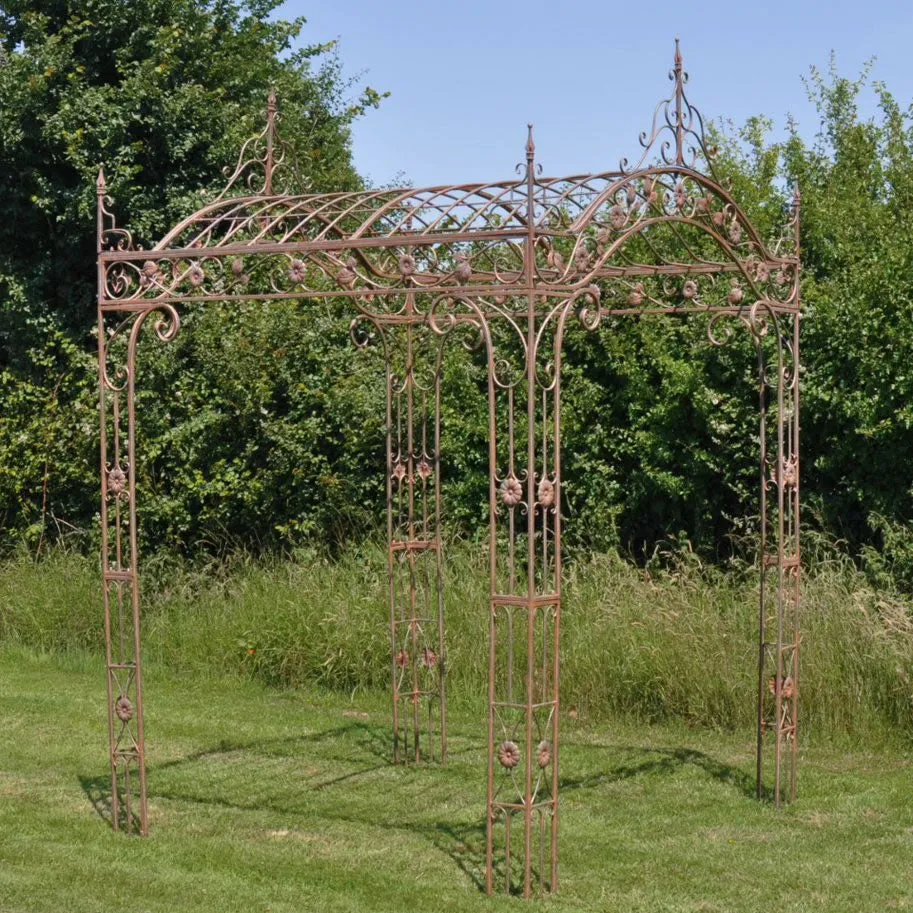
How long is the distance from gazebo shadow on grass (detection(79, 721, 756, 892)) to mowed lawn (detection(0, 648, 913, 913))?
2 cm

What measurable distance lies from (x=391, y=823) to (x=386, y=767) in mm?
1105

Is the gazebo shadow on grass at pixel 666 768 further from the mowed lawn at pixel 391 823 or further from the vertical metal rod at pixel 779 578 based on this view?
the vertical metal rod at pixel 779 578

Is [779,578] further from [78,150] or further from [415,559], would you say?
[78,150]

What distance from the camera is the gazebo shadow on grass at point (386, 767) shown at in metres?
6.77

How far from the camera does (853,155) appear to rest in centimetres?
1509

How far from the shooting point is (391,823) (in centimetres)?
707

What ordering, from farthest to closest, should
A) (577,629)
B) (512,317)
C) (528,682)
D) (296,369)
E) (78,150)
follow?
(78,150) < (296,369) < (577,629) < (512,317) < (528,682)

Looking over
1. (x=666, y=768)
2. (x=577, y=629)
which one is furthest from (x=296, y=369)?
(x=666, y=768)

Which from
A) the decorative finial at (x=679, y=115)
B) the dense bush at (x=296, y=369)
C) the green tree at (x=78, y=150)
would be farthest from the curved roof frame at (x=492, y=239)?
the green tree at (x=78, y=150)

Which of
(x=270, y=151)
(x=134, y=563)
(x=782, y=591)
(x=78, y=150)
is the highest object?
(x=78, y=150)

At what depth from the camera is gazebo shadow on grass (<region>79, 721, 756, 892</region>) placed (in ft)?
22.2

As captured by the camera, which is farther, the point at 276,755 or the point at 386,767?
the point at 276,755

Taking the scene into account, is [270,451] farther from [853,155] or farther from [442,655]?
[853,155]

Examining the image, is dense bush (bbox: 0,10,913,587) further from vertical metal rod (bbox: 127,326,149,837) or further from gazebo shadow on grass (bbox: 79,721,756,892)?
vertical metal rod (bbox: 127,326,149,837)
